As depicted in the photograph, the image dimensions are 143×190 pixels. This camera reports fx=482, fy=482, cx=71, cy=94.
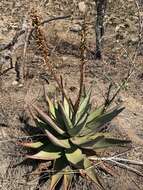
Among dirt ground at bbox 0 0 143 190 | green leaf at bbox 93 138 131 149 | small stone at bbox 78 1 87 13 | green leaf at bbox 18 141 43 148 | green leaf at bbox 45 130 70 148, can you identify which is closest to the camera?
green leaf at bbox 45 130 70 148

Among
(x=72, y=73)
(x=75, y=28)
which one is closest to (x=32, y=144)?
(x=72, y=73)

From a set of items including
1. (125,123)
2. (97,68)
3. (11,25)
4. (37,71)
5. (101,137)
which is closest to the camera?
(101,137)

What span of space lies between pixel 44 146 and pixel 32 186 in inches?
16.3

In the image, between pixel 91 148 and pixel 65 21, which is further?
pixel 65 21

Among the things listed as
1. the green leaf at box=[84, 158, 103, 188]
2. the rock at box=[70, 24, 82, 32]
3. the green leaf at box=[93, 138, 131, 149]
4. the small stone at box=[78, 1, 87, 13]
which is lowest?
the green leaf at box=[84, 158, 103, 188]

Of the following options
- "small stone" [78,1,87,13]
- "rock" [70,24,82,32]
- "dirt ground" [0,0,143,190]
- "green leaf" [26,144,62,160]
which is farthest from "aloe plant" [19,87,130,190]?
"small stone" [78,1,87,13]

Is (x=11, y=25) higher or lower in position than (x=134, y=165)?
higher

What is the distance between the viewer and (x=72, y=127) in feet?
15.6

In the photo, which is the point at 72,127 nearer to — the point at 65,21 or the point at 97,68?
the point at 97,68

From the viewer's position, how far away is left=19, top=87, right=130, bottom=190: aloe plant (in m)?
4.64

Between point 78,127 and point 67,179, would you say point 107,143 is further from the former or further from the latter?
point 67,179

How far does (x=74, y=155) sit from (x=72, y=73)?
2.09 meters

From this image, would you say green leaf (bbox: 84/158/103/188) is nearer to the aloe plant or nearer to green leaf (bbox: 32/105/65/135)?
the aloe plant

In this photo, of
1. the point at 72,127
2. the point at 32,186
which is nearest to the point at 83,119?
the point at 72,127
